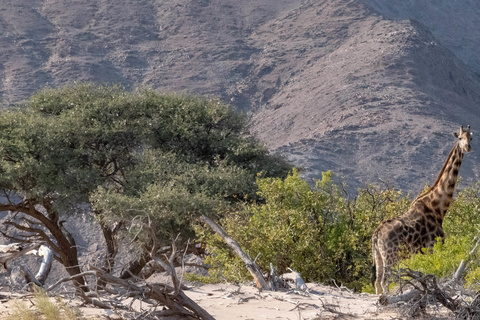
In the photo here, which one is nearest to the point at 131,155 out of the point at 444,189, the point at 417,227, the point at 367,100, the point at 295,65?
the point at 444,189

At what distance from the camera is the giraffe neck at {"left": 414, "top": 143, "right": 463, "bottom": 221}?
33.4ft

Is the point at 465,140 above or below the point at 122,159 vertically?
above

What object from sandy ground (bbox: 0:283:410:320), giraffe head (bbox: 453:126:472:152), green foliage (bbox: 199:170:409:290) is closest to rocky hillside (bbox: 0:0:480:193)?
green foliage (bbox: 199:170:409:290)

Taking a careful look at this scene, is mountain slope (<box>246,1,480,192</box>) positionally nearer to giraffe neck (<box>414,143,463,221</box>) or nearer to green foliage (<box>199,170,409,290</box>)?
green foliage (<box>199,170,409,290</box>)

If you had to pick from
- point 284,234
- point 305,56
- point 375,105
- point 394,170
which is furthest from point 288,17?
point 284,234

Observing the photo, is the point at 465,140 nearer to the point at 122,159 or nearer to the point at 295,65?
the point at 122,159

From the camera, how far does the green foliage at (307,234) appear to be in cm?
1212

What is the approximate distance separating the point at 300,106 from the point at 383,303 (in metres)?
65.3

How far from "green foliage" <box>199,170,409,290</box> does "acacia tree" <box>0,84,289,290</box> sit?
2944 mm

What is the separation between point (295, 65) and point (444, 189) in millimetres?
74795

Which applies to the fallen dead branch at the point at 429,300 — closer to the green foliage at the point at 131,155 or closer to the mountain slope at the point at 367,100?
the green foliage at the point at 131,155

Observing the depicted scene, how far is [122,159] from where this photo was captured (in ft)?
65.4

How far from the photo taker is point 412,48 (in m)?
78.9

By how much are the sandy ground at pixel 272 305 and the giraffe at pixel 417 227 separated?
0.79 m
